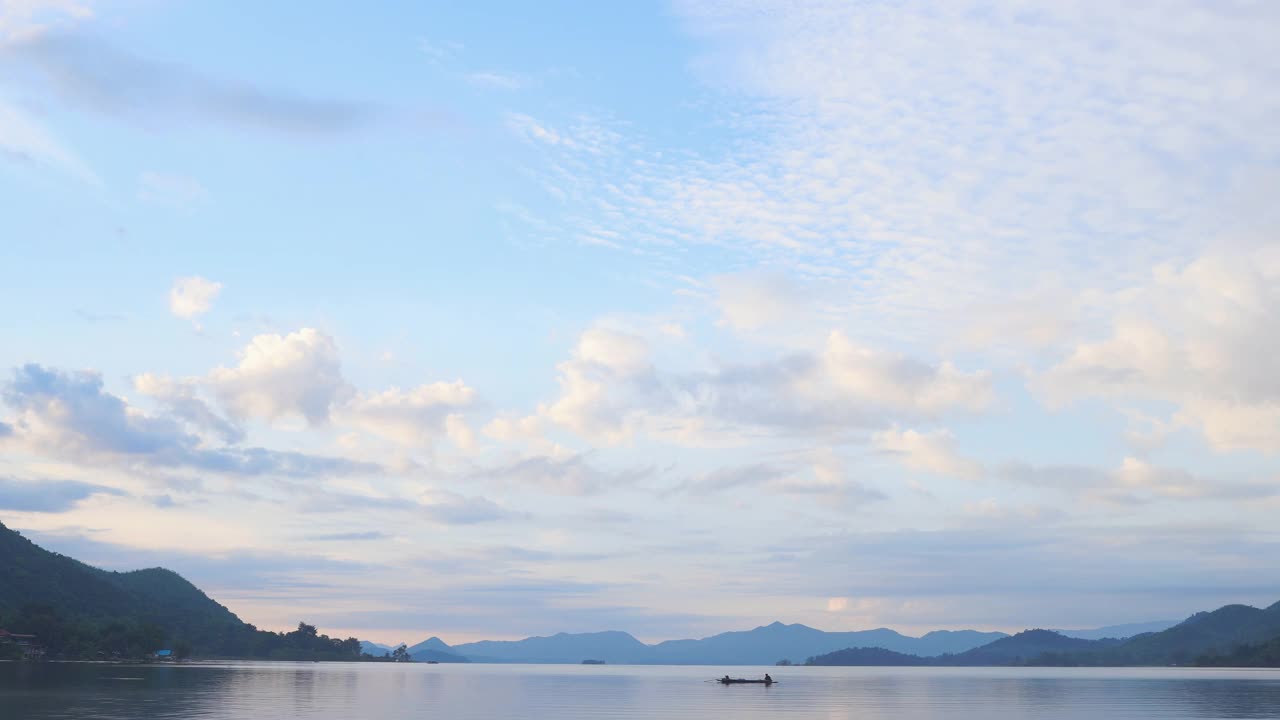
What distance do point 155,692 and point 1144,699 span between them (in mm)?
113755

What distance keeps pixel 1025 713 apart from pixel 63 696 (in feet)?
287

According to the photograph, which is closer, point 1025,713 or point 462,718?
point 462,718

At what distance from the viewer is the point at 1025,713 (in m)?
98.1

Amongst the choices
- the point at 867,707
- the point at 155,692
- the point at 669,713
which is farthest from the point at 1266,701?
the point at 155,692

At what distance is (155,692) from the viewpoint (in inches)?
4267

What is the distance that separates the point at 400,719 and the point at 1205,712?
236ft

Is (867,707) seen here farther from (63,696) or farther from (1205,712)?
(63,696)

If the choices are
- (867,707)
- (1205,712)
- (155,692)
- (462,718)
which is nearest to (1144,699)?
(1205,712)

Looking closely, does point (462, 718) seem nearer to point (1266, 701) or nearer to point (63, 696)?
point (63, 696)

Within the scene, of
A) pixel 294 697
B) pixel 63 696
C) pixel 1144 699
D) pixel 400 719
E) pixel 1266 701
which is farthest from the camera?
pixel 1144 699

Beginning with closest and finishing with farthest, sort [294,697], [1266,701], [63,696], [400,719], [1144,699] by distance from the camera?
[400,719]
[63,696]
[294,697]
[1266,701]
[1144,699]

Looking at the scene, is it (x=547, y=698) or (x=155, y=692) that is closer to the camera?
(x=155, y=692)

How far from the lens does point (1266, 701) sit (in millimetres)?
116875

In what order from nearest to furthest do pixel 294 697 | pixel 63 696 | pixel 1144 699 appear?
pixel 63 696 → pixel 294 697 → pixel 1144 699
